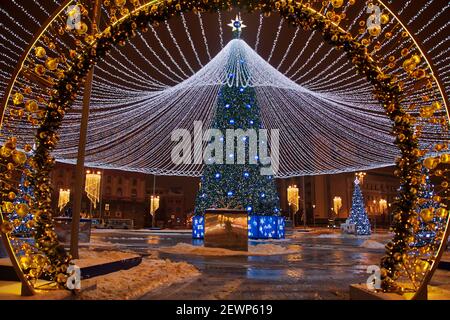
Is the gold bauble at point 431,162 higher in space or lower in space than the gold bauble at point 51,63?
lower

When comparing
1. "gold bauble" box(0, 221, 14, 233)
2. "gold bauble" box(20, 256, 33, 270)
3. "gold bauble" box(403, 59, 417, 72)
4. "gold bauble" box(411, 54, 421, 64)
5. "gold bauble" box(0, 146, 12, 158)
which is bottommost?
"gold bauble" box(20, 256, 33, 270)

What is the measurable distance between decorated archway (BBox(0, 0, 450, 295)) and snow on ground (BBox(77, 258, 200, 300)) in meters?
0.63

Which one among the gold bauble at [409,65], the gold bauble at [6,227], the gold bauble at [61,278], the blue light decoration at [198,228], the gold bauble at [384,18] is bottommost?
the blue light decoration at [198,228]

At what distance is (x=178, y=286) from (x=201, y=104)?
1340cm

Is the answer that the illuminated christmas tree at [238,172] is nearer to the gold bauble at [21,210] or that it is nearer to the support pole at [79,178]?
the support pole at [79,178]

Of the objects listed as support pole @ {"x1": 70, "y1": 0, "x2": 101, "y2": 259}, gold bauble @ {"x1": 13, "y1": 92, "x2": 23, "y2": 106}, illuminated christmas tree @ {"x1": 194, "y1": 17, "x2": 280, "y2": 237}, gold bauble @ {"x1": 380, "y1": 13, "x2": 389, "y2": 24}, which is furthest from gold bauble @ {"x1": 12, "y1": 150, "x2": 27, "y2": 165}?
illuminated christmas tree @ {"x1": 194, "y1": 17, "x2": 280, "y2": 237}

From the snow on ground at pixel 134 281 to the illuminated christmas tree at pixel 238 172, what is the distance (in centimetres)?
1170

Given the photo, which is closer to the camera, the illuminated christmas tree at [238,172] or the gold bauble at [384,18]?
the gold bauble at [384,18]


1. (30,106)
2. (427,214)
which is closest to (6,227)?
(30,106)

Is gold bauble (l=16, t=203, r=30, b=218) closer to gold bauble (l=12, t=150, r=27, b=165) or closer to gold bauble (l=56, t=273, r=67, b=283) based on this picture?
gold bauble (l=12, t=150, r=27, b=165)

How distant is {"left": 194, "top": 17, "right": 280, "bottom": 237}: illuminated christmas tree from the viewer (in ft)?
64.4

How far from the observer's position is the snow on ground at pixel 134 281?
15.7 ft

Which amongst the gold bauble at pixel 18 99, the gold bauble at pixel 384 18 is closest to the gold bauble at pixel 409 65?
the gold bauble at pixel 384 18

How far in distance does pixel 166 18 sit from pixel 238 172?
15374 mm
